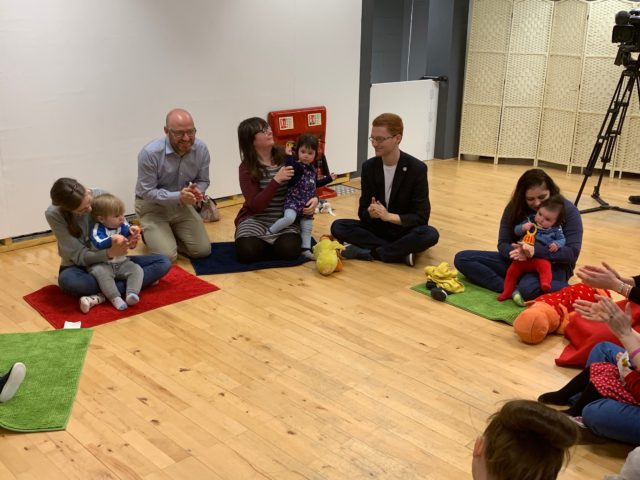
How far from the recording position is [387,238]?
171 inches

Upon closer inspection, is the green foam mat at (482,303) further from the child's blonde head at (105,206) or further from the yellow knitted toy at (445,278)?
the child's blonde head at (105,206)

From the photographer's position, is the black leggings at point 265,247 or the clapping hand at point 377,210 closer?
the clapping hand at point 377,210

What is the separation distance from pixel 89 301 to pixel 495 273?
7.34 feet

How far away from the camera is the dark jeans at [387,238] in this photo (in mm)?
4184

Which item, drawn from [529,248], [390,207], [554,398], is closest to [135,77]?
[390,207]

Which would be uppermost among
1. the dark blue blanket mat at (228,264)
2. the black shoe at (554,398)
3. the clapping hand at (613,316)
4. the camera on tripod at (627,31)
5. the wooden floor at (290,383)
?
the camera on tripod at (627,31)

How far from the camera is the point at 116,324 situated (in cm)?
341

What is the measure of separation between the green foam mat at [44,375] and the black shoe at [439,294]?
1.81 metres

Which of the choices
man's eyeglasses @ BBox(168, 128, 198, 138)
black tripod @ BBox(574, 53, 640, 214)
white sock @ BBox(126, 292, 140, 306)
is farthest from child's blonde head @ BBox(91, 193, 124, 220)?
black tripod @ BBox(574, 53, 640, 214)

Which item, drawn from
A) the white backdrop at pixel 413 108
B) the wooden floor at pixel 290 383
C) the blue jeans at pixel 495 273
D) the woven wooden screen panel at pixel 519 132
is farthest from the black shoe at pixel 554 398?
the woven wooden screen panel at pixel 519 132

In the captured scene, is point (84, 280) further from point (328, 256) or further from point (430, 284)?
point (430, 284)

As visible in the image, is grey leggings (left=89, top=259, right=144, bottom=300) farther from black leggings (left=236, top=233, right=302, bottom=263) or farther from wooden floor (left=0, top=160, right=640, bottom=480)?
black leggings (left=236, top=233, right=302, bottom=263)

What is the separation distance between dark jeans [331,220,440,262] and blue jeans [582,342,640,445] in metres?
1.88

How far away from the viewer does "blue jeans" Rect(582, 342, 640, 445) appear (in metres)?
2.33
